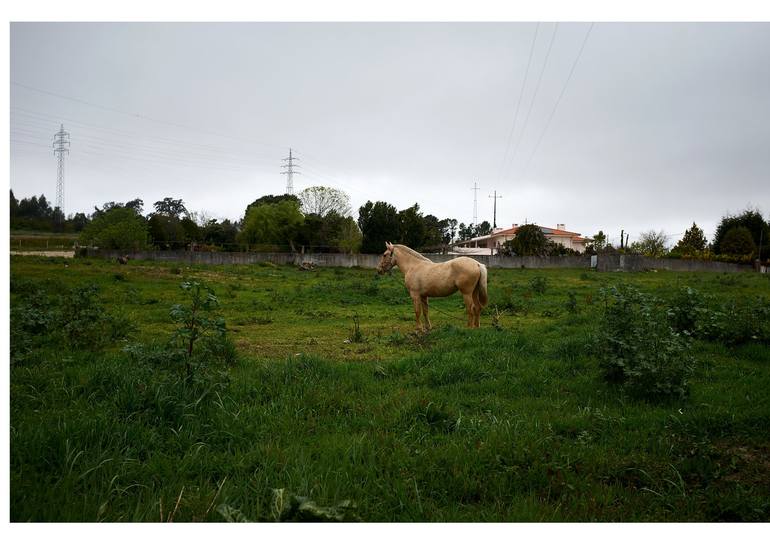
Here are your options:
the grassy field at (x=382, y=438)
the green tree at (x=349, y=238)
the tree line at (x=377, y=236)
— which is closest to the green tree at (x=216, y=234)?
the tree line at (x=377, y=236)

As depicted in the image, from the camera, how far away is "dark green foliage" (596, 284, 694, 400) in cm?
479

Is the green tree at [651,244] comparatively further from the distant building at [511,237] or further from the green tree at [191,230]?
the green tree at [191,230]

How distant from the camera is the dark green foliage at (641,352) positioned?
479cm

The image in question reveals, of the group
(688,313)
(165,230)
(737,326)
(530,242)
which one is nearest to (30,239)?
(688,313)

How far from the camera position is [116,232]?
115ft

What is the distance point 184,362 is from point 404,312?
33.0ft

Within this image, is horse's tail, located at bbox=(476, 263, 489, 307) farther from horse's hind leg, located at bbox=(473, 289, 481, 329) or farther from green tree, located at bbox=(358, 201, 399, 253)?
green tree, located at bbox=(358, 201, 399, 253)

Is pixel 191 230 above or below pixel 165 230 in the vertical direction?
above

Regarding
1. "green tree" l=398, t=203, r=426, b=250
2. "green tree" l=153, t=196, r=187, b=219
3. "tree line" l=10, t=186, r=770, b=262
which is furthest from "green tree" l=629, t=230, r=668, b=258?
"green tree" l=153, t=196, r=187, b=219

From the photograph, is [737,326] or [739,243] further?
[739,243]

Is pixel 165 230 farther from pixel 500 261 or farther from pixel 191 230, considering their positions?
pixel 500 261

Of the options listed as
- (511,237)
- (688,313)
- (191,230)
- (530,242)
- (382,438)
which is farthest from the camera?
(511,237)

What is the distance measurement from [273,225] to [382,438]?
5189 centimetres

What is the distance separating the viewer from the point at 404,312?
46.6 ft
